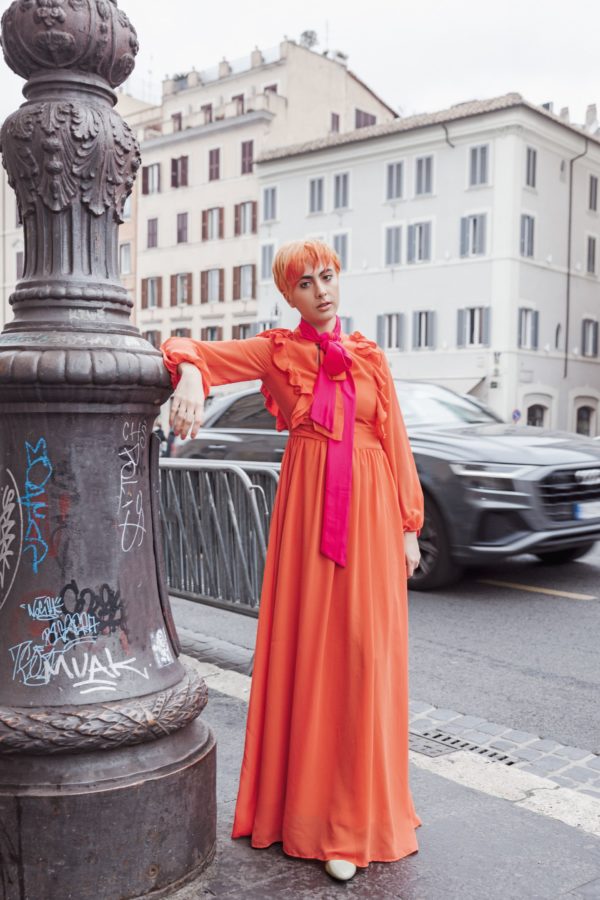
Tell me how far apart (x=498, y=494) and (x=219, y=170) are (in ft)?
137

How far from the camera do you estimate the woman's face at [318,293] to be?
3076 mm

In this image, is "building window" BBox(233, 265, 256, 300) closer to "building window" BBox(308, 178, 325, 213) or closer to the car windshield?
"building window" BBox(308, 178, 325, 213)

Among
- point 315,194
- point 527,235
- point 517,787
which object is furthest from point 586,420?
point 517,787

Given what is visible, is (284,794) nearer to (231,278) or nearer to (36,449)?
(36,449)

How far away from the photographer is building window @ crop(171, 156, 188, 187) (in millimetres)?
48438

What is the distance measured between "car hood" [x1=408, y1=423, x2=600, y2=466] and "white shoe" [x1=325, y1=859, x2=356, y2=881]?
4.80 m

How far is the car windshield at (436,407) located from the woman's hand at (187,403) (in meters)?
5.58

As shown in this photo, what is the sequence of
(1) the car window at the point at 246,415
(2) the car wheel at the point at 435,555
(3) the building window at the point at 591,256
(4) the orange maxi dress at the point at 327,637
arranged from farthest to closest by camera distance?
(3) the building window at the point at 591,256 < (1) the car window at the point at 246,415 < (2) the car wheel at the point at 435,555 < (4) the orange maxi dress at the point at 327,637

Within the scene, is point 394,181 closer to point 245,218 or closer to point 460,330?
point 460,330

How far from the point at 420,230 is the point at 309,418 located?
3643cm

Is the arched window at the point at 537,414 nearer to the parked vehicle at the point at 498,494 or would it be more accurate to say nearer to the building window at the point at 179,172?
the building window at the point at 179,172

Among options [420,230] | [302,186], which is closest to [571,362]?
[420,230]

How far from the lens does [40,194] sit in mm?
2781

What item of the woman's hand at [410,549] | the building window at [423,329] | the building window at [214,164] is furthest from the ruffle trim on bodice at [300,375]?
the building window at [214,164]
